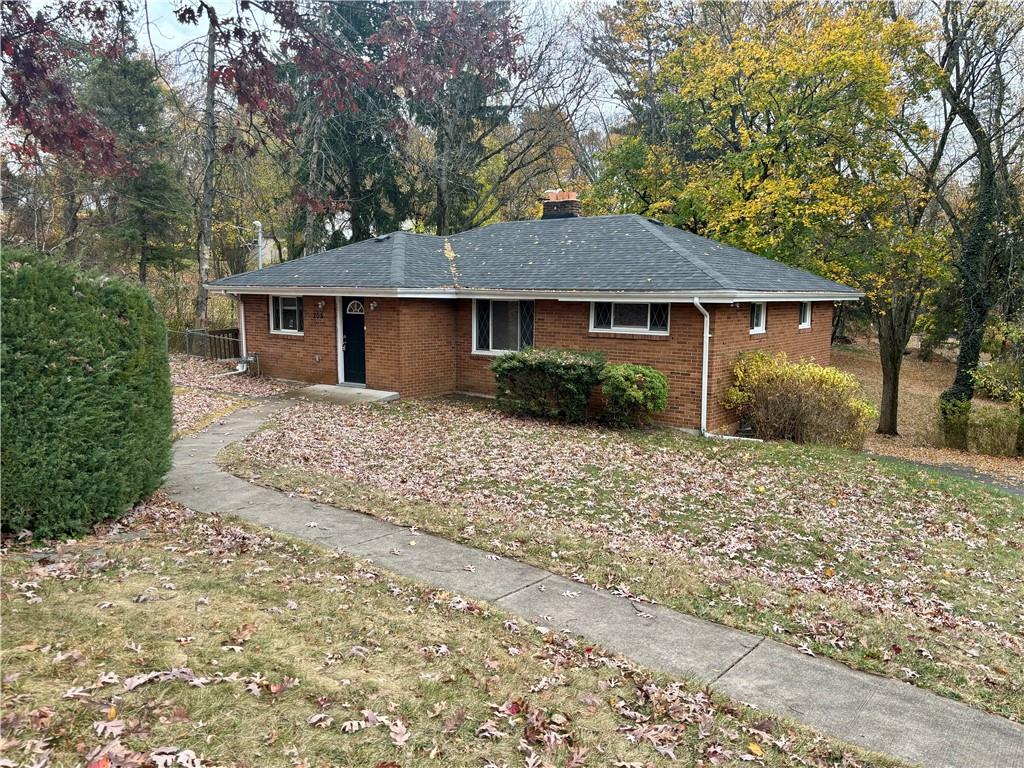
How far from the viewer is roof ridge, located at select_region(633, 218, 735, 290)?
13.7 metres

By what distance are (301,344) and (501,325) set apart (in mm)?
5393

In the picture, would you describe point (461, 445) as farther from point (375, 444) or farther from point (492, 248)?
point (492, 248)

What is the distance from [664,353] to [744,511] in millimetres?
5899

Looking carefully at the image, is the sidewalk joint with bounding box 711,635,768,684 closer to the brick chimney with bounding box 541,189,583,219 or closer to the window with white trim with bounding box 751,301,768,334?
the window with white trim with bounding box 751,301,768,334

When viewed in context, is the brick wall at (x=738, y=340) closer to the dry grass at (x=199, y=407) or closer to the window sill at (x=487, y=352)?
the window sill at (x=487, y=352)

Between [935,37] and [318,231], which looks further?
[318,231]

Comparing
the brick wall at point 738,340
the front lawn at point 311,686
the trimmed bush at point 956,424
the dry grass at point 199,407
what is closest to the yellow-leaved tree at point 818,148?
the trimmed bush at point 956,424

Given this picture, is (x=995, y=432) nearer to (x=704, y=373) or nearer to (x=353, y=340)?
(x=704, y=373)

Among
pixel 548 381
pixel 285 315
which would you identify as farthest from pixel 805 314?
A: pixel 285 315

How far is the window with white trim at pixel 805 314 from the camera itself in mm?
18219

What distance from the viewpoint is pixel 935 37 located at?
2084 cm

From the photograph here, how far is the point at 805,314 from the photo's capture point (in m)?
18.4

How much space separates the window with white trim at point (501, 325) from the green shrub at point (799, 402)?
15.5 ft

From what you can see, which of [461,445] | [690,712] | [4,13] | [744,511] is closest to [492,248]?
[461,445]
